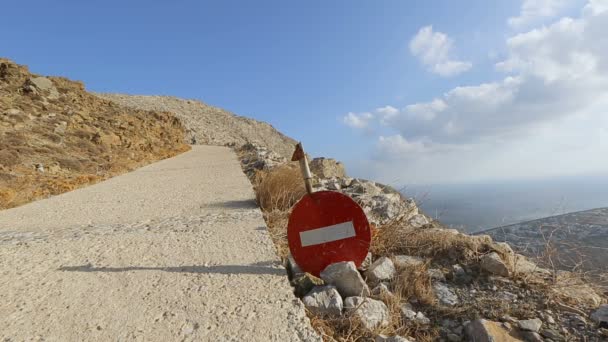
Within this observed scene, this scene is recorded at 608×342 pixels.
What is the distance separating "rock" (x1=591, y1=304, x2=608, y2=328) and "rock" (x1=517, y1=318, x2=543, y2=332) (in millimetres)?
290

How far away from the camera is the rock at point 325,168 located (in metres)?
6.92

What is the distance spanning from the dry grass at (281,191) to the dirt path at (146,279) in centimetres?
22

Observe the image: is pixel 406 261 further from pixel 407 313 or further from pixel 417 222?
pixel 417 222

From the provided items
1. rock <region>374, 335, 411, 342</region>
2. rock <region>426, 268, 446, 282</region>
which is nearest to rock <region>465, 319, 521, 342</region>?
rock <region>374, 335, 411, 342</region>

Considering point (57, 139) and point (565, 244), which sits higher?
point (57, 139)

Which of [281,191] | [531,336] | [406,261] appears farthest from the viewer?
[281,191]

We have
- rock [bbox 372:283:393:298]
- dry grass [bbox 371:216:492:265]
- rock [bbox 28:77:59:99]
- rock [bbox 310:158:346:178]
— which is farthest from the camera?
rock [bbox 28:77:59:99]

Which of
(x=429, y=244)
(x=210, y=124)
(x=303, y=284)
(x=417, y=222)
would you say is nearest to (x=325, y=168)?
(x=417, y=222)

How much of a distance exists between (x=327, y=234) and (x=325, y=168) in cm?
526

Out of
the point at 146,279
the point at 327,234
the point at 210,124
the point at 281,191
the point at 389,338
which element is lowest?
the point at 389,338

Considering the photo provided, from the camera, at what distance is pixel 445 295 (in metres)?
1.93

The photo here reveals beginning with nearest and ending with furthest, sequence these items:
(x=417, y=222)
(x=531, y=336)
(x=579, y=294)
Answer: (x=531, y=336), (x=579, y=294), (x=417, y=222)

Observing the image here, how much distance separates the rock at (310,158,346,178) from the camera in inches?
272

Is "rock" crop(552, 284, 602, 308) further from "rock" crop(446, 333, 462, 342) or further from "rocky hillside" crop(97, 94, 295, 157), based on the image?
"rocky hillside" crop(97, 94, 295, 157)
